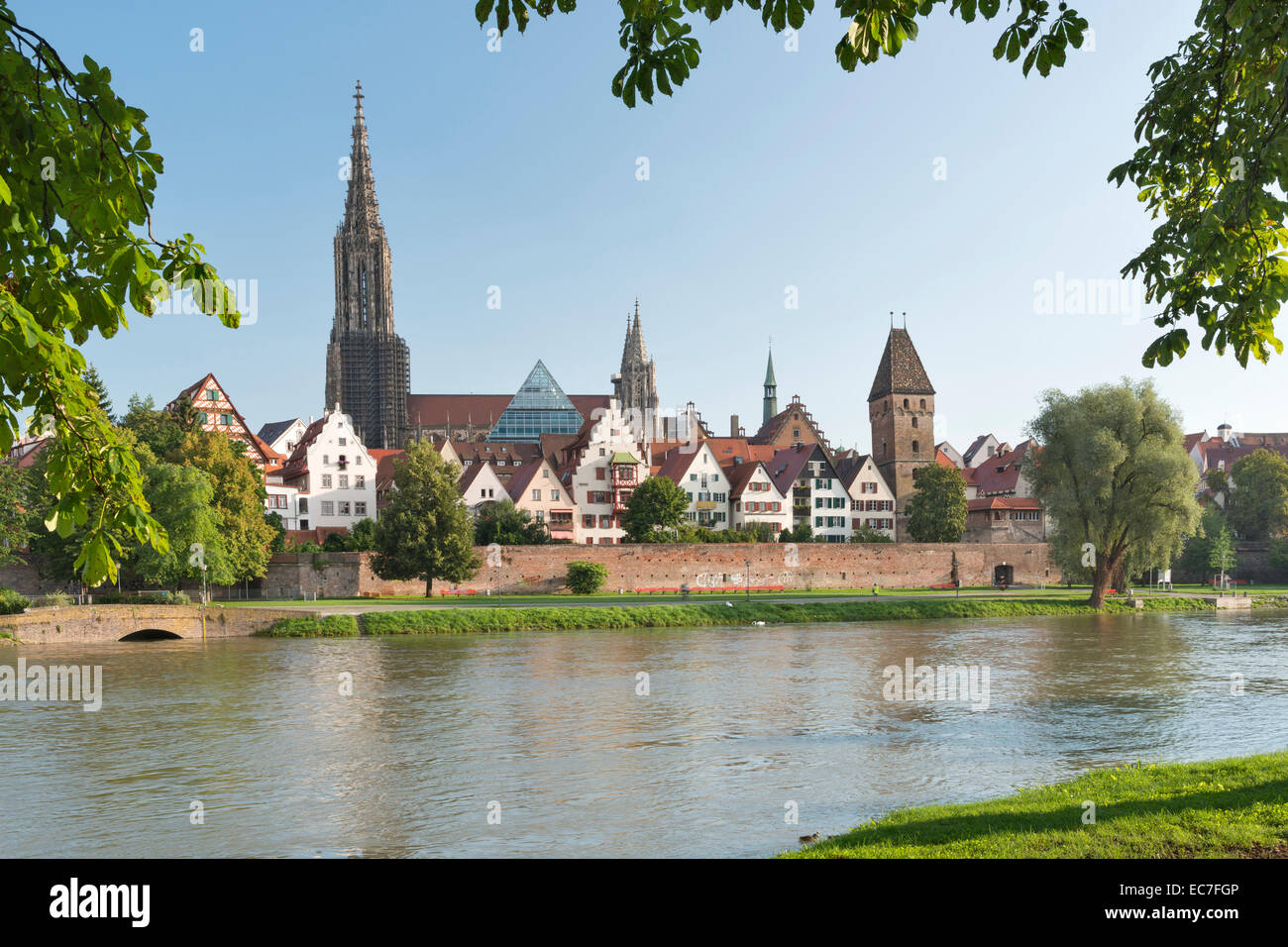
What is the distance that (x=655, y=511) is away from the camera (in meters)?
73.0

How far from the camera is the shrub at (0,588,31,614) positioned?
41.8 metres

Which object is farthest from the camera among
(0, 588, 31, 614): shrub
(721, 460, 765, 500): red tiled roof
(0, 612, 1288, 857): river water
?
(721, 460, 765, 500): red tiled roof

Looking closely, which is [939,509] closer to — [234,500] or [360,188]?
[234,500]

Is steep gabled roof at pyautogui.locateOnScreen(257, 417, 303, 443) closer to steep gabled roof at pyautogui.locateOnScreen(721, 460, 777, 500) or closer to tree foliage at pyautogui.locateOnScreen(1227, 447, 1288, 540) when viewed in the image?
steep gabled roof at pyautogui.locateOnScreen(721, 460, 777, 500)

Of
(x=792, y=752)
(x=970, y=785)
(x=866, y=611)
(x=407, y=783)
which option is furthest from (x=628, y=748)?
(x=866, y=611)

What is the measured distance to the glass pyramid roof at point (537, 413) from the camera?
116m

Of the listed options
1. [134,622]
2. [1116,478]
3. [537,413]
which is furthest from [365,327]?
[1116,478]

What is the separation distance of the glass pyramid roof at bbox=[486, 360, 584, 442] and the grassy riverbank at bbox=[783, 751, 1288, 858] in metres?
103

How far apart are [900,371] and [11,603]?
7369cm

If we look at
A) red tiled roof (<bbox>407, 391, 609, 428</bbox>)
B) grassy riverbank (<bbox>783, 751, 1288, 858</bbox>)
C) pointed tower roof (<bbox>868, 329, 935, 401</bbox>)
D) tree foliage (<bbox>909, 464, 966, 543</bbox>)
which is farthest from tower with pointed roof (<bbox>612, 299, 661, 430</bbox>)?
grassy riverbank (<bbox>783, 751, 1288, 858</bbox>)

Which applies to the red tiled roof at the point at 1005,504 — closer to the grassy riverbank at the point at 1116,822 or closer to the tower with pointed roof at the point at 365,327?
the tower with pointed roof at the point at 365,327

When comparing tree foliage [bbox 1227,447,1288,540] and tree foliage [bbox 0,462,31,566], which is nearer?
tree foliage [bbox 0,462,31,566]

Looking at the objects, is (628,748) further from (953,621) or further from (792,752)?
(953,621)
